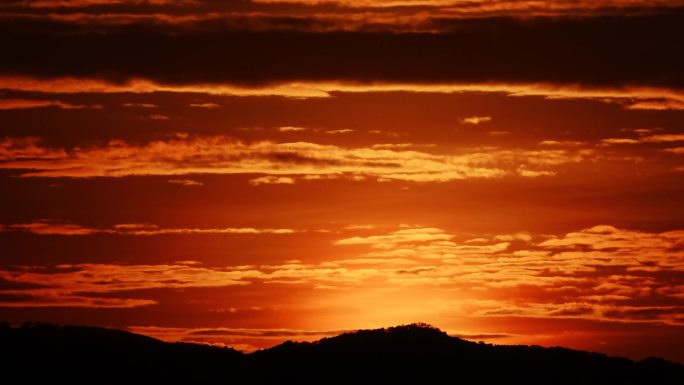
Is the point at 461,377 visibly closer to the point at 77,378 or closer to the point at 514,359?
the point at 514,359

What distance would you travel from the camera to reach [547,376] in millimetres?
145250

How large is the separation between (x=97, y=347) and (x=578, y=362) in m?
38.2

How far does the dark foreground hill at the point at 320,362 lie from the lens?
459ft

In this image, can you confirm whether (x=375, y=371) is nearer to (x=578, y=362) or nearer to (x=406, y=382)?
(x=406, y=382)

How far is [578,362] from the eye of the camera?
149m

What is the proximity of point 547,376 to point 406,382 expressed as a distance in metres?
11.4

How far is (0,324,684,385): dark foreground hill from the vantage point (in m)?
140

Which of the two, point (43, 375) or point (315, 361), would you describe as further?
point (315, 361)

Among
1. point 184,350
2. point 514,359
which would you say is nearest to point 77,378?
point 184,350

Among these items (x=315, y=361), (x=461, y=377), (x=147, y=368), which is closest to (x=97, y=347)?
(x=147, y=368)

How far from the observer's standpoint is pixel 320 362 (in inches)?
5792

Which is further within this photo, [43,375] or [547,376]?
[547,376]

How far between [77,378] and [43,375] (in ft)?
8.44

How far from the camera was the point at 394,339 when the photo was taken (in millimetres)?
150250
